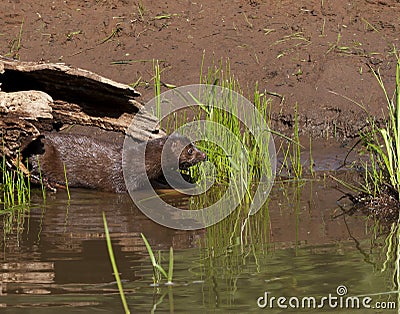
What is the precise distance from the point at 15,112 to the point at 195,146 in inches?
70.3

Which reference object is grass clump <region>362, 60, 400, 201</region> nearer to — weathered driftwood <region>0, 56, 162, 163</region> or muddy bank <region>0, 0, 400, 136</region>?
weathered driftwood <region>0, 56, 162, 163</region>

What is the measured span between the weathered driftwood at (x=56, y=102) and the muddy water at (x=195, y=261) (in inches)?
29.5

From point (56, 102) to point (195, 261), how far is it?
10.6ft

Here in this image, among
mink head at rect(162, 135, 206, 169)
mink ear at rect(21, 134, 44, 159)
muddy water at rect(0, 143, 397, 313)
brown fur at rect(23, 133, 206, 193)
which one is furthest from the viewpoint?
brown fur at rect(23, 133, 206, 193)

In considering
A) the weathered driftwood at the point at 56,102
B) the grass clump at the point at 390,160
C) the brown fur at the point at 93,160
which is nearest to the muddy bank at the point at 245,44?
the brown fur at the point at 93,160

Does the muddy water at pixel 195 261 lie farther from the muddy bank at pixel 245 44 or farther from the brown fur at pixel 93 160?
the muddy bank at pixel 245 44

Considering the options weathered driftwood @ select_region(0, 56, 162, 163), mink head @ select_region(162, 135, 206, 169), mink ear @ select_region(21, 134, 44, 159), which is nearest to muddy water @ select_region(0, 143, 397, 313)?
weathered driftwood @ select_region(0, 56, 162, 163)

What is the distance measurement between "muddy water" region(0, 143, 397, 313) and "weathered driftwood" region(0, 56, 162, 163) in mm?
749

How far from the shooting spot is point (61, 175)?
302 inches

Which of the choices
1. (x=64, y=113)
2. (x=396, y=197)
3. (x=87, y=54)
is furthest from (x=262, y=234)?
(x=87, y=54)

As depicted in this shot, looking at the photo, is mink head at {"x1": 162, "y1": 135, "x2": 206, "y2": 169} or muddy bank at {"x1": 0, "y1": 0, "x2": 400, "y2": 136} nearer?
mink head at {"x1": 162, "y1": 135, "x2": 206, "y2": 169}

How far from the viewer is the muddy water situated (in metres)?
3.65

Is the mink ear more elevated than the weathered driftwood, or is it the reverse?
the weathered driftwood

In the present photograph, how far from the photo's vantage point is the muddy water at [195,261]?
12.0 feet
